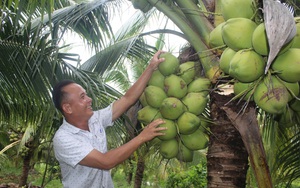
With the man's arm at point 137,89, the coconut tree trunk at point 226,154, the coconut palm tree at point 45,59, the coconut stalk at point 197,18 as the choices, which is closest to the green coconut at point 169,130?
the coconut tree trunk at point 226,154

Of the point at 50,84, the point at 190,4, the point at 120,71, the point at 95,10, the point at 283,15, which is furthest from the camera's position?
the point at 120,71

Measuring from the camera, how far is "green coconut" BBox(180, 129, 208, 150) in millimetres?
1954

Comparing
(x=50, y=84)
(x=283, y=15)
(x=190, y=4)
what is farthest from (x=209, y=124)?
(x=50, y=84)

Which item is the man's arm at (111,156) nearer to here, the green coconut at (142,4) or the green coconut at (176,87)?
the green coconut at (176,87)

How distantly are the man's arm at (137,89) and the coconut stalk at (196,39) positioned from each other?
18 cm

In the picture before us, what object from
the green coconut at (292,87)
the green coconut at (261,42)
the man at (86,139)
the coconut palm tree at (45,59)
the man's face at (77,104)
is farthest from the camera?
the coconut palm tree at (45,59)

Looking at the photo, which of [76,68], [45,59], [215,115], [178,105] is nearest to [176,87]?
[178,105]

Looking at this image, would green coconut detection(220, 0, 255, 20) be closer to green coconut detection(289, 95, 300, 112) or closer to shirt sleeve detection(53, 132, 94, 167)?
green coconut detection(289, 95, 300, 112)

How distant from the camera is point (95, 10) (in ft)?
13.1

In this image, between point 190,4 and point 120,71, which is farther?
point 120,71

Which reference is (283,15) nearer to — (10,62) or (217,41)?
(217,41)

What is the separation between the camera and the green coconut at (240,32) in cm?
141

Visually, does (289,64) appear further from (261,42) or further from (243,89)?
(243,89)

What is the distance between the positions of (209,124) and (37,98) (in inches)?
80.6
